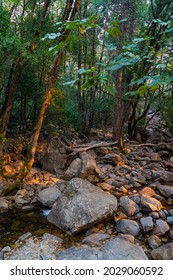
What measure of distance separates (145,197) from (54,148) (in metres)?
2.93

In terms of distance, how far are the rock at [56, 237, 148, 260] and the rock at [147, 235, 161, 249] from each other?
32 centimetres

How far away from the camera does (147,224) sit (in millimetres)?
3262

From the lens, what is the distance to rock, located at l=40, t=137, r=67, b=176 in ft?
18.2

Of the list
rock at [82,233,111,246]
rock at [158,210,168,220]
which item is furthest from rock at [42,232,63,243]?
rock at [158,210,168,220]

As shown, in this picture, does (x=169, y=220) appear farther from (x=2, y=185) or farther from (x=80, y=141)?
(x=80, y=141)

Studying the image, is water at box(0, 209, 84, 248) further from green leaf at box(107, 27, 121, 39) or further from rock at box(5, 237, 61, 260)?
green leaf at box(107, 27, 121, 39)

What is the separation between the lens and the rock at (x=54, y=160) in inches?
219

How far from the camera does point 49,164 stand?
5.62m

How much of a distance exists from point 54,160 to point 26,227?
2.50m

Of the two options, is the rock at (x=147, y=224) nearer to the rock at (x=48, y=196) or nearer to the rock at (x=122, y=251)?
the rock at (x=122, y=251)

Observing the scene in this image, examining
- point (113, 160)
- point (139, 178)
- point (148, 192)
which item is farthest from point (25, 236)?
point (113, 160)

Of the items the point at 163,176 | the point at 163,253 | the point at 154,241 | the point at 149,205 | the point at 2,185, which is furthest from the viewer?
the point at 163,176

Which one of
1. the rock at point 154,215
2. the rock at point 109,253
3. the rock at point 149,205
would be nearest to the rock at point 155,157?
the rock at point 149,205
